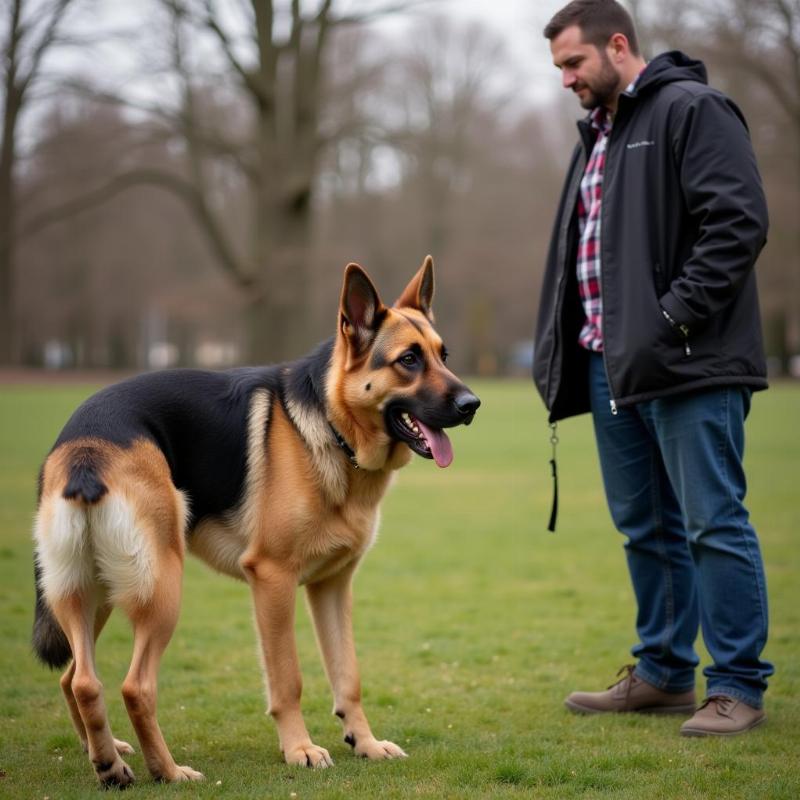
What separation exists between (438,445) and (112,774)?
1827 mm

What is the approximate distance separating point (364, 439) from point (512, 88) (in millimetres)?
43211

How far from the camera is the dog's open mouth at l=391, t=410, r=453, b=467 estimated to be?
4.28m

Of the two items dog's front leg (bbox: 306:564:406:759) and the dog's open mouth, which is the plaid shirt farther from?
dog's front leg (bbox: 306:564:406:759)

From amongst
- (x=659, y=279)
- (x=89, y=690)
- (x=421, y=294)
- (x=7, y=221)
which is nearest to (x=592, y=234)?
(x=659, y=279)

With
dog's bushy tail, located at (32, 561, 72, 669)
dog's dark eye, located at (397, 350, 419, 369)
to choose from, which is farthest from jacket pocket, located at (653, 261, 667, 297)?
dog's bushy tail, located at (32, 561, 72, 669)

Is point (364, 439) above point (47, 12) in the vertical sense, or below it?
below

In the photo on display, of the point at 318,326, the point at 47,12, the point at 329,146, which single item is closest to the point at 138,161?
the point at 47,12

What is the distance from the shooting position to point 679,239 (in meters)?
4.59

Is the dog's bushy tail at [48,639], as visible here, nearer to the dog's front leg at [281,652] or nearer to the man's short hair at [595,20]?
the dog's front leg at [281,652]

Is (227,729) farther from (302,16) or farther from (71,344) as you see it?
(71,344)

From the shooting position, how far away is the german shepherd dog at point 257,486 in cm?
391

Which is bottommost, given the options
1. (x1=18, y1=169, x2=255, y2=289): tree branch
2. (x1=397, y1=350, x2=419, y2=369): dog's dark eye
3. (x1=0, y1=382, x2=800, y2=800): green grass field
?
(x1=0, y1=382, x2=800, y2=800): green grass field

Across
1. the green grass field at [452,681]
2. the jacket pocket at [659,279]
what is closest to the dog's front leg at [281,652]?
the green grass field at [452,681]

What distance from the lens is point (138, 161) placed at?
1296 inches
